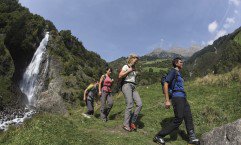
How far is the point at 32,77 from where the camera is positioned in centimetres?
5016

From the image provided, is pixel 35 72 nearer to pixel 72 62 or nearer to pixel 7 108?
pixel 72 62

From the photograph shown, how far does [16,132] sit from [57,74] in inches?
1694

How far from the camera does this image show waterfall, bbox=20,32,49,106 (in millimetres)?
47312

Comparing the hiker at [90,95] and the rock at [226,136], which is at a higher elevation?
the hiker at [90,95]

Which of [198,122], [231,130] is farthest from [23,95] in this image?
[231,130]

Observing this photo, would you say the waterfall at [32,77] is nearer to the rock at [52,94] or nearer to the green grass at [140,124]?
the rock at [52,94]

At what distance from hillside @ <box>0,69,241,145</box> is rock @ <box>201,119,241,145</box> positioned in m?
1.48

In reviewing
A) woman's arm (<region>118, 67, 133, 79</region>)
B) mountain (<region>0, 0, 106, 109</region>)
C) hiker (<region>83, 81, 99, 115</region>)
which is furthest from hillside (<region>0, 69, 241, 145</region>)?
mountain (<region>0, 0, 106, 109</region>)

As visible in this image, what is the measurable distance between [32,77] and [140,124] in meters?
39.5

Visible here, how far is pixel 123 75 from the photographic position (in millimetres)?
11648

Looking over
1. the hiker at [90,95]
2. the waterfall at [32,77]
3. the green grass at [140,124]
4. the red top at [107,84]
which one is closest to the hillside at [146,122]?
the green grass at [140,124]

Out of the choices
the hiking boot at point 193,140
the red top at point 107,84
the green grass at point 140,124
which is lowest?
the hiking boot at point 193,140

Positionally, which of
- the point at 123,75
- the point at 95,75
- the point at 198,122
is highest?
the point at 95,75

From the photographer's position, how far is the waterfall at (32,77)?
4731 centimetres
